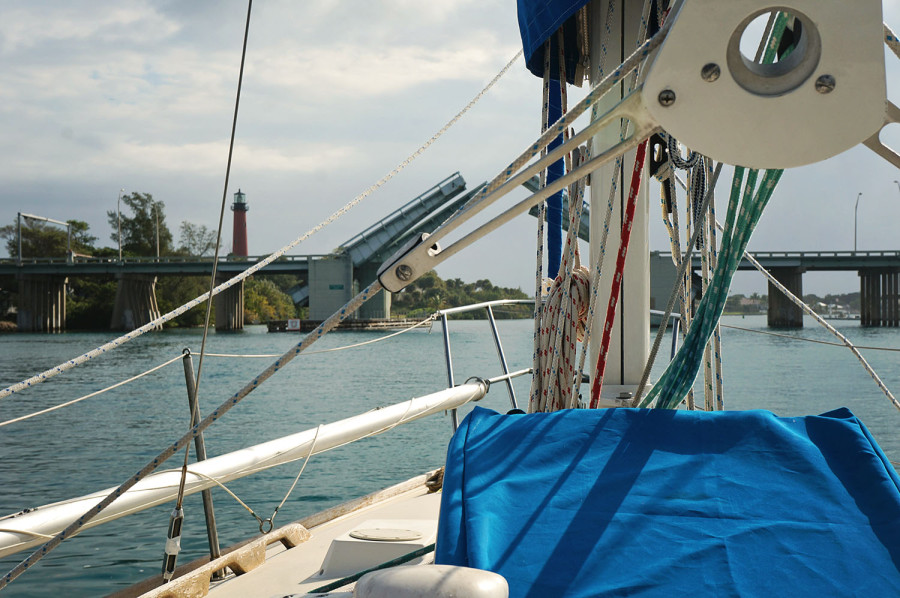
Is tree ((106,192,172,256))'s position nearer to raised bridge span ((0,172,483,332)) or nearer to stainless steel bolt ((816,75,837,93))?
raised bridge span ((0,172,483,332))

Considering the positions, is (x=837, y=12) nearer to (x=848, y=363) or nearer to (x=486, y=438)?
(x=486, y=438)

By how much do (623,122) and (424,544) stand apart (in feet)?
4.27

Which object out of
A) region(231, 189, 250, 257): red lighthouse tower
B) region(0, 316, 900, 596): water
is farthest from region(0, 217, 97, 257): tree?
region(0, 316, 900, 596): water

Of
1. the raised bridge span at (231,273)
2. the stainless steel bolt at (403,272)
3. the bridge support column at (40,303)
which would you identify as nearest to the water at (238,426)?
the stainless steel bolt at (403,272)

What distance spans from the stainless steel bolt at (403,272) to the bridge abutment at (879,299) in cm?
4400

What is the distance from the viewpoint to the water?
14.2 feet

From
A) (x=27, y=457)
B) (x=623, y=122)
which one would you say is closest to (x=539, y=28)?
(x=623, y=122)

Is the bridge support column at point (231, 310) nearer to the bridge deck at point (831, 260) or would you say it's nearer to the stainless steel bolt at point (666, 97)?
the bridge deck at point (831, 260)

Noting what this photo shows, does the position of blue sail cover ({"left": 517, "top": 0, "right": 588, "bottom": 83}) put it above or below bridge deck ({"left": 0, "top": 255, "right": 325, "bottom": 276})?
below

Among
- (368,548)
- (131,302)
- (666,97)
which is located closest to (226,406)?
(368,548)

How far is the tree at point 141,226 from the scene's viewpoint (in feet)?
176

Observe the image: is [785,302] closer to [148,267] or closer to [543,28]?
[148,267]

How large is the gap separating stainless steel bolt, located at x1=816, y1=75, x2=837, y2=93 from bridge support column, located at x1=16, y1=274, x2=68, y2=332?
4381 centimetres

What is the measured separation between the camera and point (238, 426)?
8.82 metres
